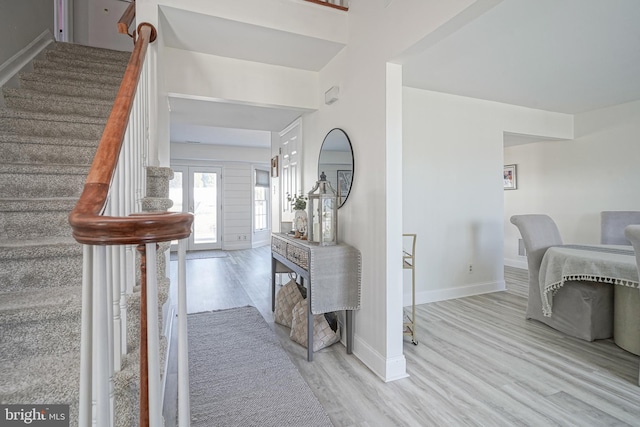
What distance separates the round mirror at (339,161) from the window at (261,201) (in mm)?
5552

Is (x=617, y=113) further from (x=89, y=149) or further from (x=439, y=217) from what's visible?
(x=89, y=149)

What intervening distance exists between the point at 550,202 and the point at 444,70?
11.2 feet

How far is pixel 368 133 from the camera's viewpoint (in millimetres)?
2371

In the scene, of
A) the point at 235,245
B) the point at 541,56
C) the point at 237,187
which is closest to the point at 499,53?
the point at 541,56


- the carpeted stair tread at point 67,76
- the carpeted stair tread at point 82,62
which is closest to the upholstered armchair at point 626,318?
the carpeted stair tread at point 67,76

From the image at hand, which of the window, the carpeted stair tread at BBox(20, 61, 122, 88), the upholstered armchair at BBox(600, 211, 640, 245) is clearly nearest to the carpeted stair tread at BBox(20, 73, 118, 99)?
the carpeted stair tread at BBox(20, 61, 122, 88)

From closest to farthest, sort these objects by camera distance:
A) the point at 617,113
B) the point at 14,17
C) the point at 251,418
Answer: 1. the point at 251,418
2. the point at 14,17
3. the point at 617,113

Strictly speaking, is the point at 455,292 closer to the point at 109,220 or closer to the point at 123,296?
the point at 123,296

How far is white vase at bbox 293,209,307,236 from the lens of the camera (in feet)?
10.0

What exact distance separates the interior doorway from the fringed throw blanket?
6.93 meters

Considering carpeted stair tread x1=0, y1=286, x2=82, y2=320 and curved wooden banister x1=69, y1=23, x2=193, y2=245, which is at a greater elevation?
curved wooden banister x1=69, y1=23, x2=193, y2=245

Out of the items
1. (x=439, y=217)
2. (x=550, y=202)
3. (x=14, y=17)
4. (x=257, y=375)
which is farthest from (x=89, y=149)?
(x=550, y=202)

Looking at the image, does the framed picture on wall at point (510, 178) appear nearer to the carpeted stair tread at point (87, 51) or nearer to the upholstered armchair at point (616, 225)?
the upholstered armchair at point (616, 225)

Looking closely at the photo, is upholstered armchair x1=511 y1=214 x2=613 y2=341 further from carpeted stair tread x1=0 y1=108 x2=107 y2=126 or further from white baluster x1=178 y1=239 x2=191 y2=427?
carpeted stair tread x1=0 y1=108 x2=107 y2=126
